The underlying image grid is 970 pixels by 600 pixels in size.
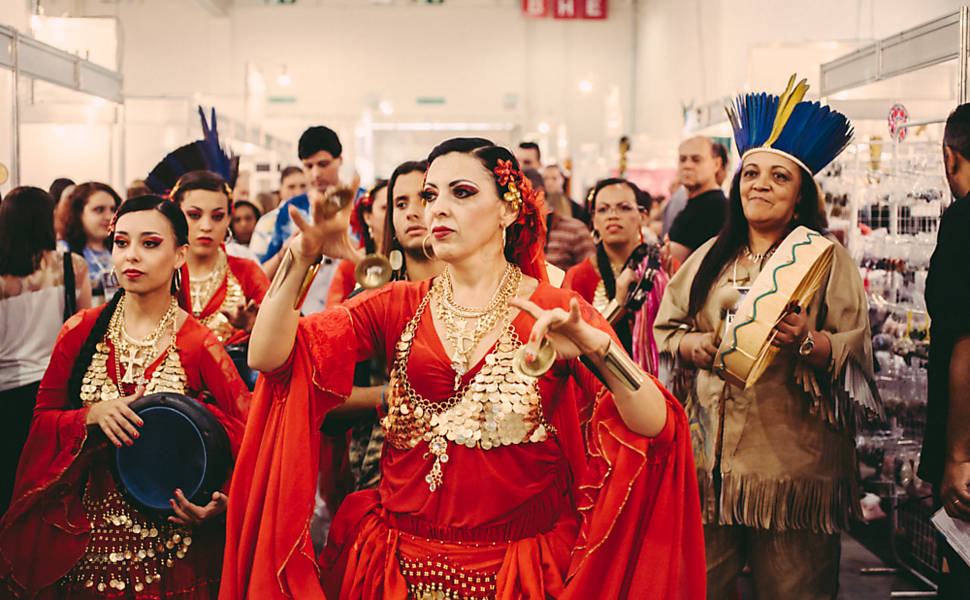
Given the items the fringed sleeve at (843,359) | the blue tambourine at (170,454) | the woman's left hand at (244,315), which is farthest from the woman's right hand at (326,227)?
the woman's left hand at (244,315)

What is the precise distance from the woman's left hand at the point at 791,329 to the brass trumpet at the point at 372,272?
1.27 m

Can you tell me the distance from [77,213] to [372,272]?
10.6ft

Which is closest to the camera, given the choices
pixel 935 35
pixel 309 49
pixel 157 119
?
pixel 935 35

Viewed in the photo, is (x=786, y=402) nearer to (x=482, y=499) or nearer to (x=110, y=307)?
(x=482, y=499)

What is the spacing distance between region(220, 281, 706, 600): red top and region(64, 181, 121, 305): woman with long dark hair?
2.76 m

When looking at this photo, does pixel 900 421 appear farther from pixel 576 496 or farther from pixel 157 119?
pixel 157 119

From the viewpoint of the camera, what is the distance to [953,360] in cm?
241

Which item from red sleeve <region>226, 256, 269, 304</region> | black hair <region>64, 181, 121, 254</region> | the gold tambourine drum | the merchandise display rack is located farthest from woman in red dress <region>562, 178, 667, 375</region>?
black hair <region>64, 181, 121, 254</region>

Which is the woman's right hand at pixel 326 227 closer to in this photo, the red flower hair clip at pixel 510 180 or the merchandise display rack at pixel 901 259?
the red flower hair clip at pixel 510 180

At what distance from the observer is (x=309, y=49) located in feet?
62.7

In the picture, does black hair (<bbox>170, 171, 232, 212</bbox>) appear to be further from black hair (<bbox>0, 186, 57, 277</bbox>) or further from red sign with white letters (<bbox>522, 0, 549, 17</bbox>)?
red sign with white letters (<bbox>522, 0, 549, 17</bbox>)

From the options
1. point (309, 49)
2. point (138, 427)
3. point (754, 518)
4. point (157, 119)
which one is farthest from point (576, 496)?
point (309, 49)

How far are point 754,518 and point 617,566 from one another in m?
0.96

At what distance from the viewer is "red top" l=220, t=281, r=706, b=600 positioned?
1.82 meters
